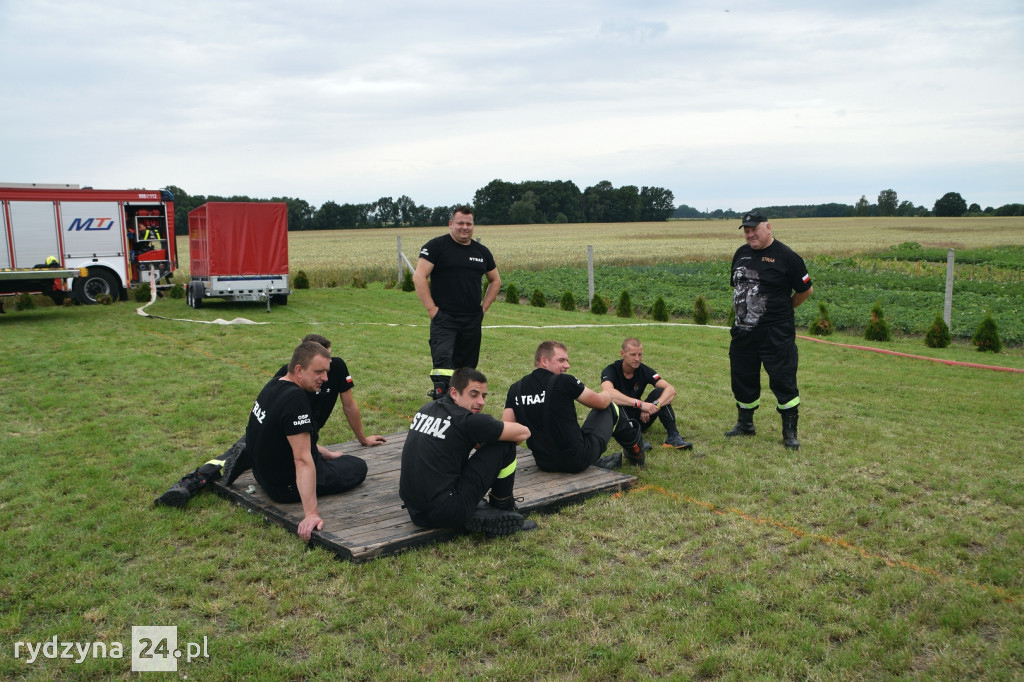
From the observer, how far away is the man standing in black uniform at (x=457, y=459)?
14.8 feet

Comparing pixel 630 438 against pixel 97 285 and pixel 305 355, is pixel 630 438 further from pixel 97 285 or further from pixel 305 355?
pixel 97 285

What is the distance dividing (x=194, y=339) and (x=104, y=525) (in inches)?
349

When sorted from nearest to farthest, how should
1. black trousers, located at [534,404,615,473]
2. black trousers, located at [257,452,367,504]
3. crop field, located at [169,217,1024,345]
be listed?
black trousers, located at [257,452,367,504], black trousers, located at [534,404,615,473], crop field, located at [169,217,1024,345]

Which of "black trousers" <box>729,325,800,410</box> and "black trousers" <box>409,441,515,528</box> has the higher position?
"black trousers" <box>729,325,800,410</box>

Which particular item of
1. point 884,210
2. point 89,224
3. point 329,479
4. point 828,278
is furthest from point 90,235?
point 884,210

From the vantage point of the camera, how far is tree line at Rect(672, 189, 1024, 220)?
97.4m

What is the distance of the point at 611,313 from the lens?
68.2 feet

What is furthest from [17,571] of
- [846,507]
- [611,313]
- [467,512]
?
[611,313]

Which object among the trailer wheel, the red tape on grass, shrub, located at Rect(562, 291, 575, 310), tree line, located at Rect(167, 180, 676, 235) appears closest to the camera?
the red tape on grass

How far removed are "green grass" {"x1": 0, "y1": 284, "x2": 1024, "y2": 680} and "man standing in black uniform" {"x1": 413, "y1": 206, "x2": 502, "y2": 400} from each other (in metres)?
1.08

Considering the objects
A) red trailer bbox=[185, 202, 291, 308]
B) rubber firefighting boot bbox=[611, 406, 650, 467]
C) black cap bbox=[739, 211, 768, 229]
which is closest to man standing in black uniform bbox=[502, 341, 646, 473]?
rubber firefighting boot bbox=[611, 406, 650, 467]

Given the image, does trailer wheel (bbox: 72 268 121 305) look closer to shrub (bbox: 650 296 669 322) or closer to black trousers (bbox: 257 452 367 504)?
shrub (bbox: 650 296 669 322)

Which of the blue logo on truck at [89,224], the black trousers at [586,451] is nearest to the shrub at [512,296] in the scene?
the blue logo on truck at [89,224]

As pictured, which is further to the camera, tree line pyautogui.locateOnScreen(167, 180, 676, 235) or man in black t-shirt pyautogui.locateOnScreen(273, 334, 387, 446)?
tree line pyautogui.locateOnScreen(167, 180, 676, 235)
